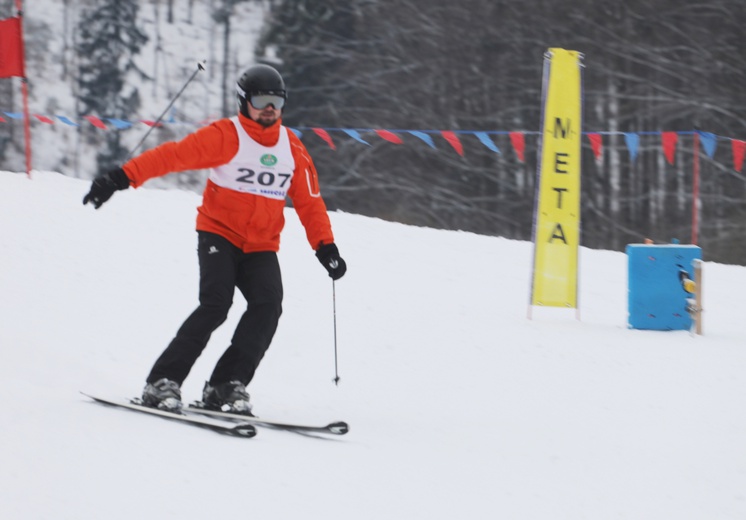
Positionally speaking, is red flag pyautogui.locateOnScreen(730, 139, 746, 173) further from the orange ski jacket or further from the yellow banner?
the orange ski jacket

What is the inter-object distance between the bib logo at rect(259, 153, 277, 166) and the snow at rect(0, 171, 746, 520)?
1.20 m

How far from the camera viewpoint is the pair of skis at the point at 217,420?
4.32 metres

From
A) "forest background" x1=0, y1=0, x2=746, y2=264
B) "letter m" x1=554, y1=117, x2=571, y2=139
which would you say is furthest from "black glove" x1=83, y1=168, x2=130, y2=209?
"forest background" x1=0, y1=0, x2=746, y2=264

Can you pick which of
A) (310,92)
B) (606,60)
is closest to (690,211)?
(606,60)

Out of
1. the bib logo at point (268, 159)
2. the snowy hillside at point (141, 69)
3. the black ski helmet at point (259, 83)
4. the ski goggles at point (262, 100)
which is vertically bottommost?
the bib logo at point (268, 159)

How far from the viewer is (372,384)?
640 centimetres

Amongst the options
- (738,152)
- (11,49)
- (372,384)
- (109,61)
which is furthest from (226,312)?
(109,61)

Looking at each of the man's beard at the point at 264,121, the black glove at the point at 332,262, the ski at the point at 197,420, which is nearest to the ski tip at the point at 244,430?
the ski at the point at 197,420

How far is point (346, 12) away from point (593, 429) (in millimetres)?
17636

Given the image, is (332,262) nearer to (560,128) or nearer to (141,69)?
(560,128)

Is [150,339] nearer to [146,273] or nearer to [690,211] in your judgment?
[146,273]

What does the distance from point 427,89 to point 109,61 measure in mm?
6348

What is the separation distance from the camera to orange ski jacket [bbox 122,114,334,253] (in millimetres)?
4504

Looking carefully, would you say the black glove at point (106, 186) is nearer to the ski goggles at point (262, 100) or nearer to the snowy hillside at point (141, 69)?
the ski goggles at point (262, 100)
